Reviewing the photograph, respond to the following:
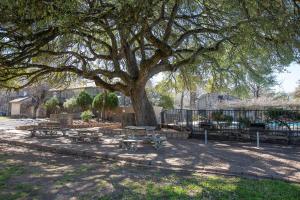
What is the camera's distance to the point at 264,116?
1544 centimetres

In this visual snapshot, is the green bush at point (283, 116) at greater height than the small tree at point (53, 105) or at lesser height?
lesser

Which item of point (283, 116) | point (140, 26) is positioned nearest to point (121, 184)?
point (140, 26)

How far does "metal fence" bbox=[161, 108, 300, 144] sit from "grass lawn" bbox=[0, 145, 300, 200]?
7.95 meters

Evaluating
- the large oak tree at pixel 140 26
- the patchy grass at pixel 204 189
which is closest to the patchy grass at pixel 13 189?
the patchy grass at pixel 204 189

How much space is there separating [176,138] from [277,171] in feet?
26.3

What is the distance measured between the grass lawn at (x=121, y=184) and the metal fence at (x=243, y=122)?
7950mm

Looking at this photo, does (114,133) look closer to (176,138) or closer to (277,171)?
(176,138)

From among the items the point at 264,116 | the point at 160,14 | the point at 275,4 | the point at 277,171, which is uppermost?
the point at 160,14

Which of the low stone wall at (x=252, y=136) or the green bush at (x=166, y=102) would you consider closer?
the low stone wall at (x=252, y=136)

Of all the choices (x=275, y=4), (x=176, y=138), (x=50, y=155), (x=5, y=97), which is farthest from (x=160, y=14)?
(x=5, y=97)

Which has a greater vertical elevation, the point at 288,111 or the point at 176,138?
the point at 288,111

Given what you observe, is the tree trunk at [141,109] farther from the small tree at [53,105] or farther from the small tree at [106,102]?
the small tree at [53,105]

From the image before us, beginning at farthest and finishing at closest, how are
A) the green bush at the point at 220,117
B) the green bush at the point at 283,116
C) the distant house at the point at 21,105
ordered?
the distant house at the point at 21,105
the green bush at the point at 220,117
the green bush at the point at 283,116

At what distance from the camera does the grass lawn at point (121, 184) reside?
6164mm
